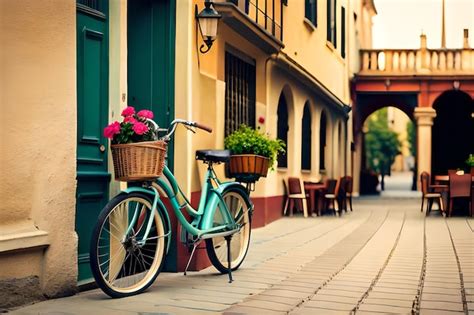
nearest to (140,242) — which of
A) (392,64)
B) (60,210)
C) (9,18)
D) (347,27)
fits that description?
(60,210)

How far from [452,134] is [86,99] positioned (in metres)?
28.0

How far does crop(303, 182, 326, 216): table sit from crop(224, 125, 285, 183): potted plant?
6.51 metres

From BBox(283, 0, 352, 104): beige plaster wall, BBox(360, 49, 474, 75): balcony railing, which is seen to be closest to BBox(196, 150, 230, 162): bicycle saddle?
BBox(283, 0, 352, 104): beige plaster wall

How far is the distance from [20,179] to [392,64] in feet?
73.3

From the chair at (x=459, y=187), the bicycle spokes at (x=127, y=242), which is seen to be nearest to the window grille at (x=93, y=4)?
the bicycle spokes at (x=127, y=242)

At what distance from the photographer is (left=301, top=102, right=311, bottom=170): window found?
57.4 ft

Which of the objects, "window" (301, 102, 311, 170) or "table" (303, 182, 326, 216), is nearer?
"table" (303, 182, 326, 216)

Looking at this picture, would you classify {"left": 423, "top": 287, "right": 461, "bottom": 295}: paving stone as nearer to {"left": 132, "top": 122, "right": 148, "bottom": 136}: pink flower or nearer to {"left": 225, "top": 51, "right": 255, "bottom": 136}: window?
{"left": 132, "top": 122, "right": 148, "bottom": 136}: pink flower

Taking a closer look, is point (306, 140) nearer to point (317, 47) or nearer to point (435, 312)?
point (317, 47)

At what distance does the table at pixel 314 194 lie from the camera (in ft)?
52.0

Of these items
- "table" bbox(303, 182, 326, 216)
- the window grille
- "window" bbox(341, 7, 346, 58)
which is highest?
"window" bbox(341, 7, 346, 58)

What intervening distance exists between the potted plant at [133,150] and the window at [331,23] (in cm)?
1488

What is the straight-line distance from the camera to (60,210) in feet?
18.6

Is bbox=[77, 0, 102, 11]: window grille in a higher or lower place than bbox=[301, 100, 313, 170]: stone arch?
higher
